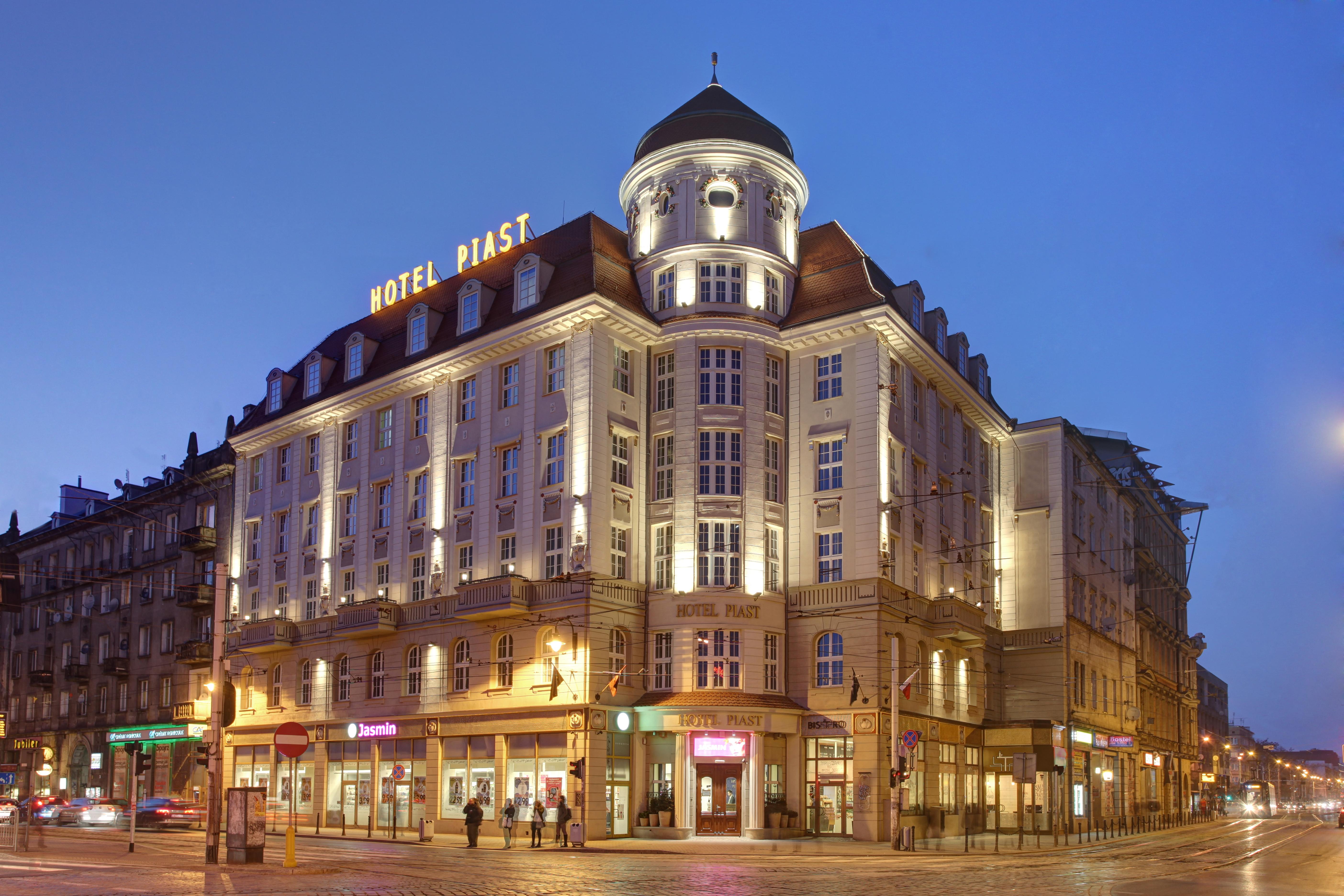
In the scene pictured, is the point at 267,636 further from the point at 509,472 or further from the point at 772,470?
the point at 772,470

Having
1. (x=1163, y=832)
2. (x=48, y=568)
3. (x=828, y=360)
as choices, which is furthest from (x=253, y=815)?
(x=48, y=568)

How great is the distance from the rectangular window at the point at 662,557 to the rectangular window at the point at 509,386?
827 centimetres

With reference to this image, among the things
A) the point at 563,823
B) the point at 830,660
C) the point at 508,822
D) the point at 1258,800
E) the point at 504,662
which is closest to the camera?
the point at 508,822

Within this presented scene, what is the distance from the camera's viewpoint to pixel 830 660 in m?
48.5

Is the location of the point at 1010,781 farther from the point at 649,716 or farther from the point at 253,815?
the point at 253,815

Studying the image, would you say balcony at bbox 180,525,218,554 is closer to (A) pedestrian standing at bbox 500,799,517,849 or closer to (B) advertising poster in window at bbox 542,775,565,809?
(B) advertising poster in window at bbox 542,775,565,809

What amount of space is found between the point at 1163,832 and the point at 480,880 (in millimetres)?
46059

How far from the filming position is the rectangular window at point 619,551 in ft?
161

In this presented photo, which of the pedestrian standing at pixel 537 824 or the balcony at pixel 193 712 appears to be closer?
the pedestrian standing at pixel 537 824

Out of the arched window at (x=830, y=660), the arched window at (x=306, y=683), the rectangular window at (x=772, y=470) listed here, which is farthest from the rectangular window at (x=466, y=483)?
the arched window at (x=830, y=660)

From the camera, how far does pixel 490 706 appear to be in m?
50.1

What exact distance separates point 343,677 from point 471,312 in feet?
57.6

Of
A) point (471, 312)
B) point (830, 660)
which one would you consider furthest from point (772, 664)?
point (471, 312)

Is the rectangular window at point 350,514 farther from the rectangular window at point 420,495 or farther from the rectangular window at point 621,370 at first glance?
the rectangular window at point 621,370
